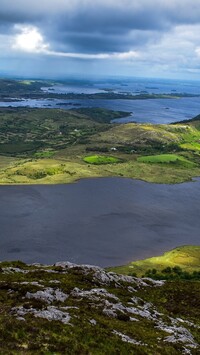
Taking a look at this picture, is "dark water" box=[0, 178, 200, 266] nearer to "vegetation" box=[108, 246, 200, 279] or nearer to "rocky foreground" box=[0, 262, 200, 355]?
"vegetation" box=[108, 246, 200, 279]

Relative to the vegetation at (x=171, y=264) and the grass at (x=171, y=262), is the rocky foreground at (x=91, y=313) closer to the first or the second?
the vegetation at (x=171, y=264)

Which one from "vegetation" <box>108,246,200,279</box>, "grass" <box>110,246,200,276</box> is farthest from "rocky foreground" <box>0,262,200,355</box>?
"grass" <box>110,246,200,276</box>

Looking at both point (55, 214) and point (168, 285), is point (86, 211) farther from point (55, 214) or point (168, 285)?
point (168, 285)

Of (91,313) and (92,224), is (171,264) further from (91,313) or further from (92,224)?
(91,313)

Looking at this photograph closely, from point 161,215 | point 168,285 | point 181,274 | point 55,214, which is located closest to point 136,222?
point 161,215

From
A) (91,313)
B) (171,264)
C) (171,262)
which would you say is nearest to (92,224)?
(171,262)

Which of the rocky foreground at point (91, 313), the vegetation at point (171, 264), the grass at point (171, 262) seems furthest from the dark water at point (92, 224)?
the rocky foreground at point (91, 313)
